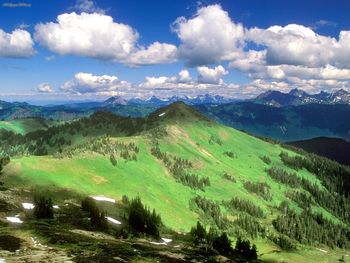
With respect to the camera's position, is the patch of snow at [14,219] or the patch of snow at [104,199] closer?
the patch of snow at [14,219]

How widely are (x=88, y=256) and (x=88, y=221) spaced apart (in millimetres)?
49558

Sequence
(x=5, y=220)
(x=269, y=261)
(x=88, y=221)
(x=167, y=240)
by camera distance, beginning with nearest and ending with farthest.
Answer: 1. (x=5, y=220)
2. (x=88, y=221)
3. (x=167, y=240)
4. (x=269, y=261)

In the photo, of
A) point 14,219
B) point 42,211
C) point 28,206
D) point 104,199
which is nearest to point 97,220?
point 42,211

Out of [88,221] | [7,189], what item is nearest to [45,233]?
[88,221]

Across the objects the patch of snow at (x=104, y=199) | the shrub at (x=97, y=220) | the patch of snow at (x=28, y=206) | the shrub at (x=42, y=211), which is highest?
the shrub at (x=42, y=211)

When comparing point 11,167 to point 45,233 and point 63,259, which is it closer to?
point 45,233

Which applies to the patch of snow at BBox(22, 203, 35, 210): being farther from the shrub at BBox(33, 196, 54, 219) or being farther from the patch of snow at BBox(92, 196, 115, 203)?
the patch of snow at BBox(92, 196, 115, 203)

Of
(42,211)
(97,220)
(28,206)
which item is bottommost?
(97,220)

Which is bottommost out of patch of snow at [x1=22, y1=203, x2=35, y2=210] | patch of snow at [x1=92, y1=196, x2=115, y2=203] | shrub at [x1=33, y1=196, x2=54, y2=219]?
patch of snow at [x1=92, y1=196, x2=115, y2=203]

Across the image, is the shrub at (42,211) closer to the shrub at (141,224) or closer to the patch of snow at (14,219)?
the patch of snow at (14,219)

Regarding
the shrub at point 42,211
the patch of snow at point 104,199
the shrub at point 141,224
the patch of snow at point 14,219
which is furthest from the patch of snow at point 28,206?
the patch of snow at point 104,199

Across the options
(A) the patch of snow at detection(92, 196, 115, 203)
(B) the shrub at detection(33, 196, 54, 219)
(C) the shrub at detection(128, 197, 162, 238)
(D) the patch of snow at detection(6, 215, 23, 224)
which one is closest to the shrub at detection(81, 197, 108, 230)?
(B) the shrub at detection(33, 196, 54, 219)

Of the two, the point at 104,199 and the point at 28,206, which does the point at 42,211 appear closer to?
the point at 28,206

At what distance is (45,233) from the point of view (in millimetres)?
88500
